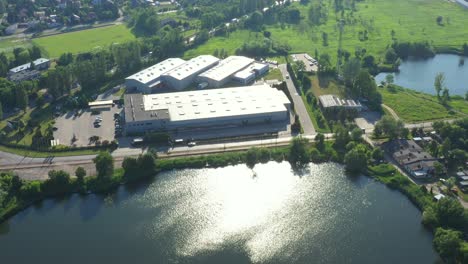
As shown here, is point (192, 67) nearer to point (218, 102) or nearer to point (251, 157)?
point (218, 102)

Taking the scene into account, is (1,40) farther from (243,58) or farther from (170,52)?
(243,58)

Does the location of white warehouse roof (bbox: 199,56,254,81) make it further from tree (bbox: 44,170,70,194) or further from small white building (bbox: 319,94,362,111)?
tree (bbox: 44,170,70,194)

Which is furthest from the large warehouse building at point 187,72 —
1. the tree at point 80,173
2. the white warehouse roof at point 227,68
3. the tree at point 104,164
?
the tree at point 80,173

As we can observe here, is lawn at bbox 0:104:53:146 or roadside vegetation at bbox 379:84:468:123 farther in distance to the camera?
roadside vegetation at bbox 379:84:468:123

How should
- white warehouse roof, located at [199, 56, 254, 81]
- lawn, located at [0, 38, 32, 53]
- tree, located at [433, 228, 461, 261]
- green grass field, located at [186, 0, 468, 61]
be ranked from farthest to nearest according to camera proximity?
green grass field, located at [186, 0, 468, 61] < lawn, located at [0, 38, 32, 53] < white warehouse roof, located at [199, 56, 254, 81] < tree, located at [433, 228, 461, 261]

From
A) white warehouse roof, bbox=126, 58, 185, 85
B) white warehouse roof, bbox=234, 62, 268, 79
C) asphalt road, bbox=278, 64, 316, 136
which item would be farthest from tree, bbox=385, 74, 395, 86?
white warehouse roof, bbox=126, 58, 185, 85

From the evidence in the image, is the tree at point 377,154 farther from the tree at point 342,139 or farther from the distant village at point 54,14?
the distant village at point 54,14

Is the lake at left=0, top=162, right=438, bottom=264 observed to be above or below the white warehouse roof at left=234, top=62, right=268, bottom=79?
below
